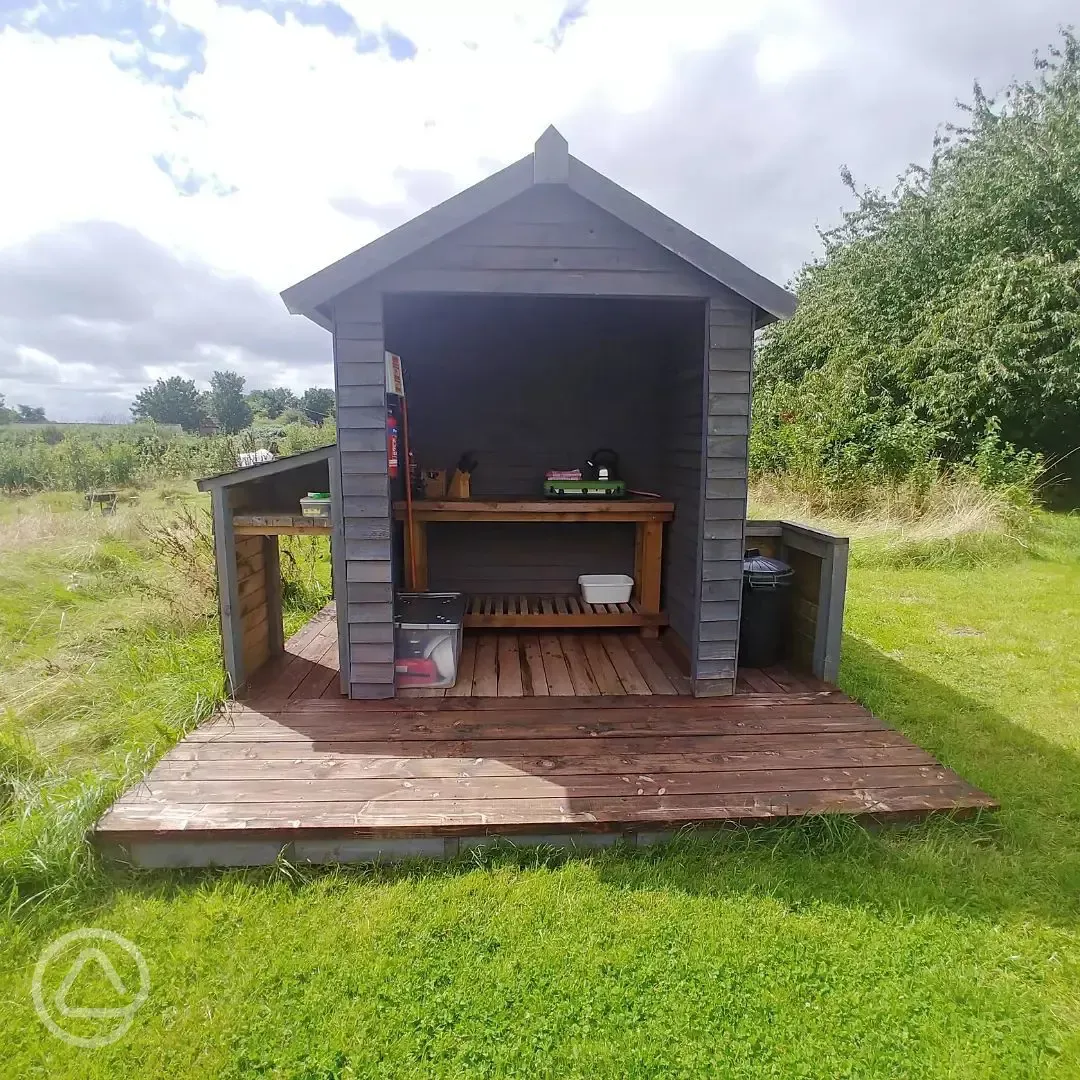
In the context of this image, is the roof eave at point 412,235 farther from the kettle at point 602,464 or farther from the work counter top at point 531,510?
the kettle at point 602,464

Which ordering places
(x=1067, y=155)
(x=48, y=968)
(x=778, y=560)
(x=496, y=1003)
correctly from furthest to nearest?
(x=1067, y=155)
(x=778, y=560)
(x=48, y=968)
(x=496, y=1003)

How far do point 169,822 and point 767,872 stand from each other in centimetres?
214

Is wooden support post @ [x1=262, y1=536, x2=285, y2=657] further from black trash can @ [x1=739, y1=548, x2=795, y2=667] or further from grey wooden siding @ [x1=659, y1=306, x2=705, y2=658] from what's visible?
black trash can @ [x1=739, y1=548, x2=795, y2=667]

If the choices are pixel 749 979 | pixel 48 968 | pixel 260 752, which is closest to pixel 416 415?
pixel 260 752

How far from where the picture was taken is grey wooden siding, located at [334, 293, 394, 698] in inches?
118

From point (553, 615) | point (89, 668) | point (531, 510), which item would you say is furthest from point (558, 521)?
point (89, 668)

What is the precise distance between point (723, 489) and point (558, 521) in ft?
4.39

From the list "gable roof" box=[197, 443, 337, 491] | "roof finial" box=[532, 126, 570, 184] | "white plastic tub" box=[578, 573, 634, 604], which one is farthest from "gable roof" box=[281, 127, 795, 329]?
"white plastic tub" box=[578, 573, 634, 604]

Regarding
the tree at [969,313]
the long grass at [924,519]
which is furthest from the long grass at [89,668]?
the tree at [969,313]

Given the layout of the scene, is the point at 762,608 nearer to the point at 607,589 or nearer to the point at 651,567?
the point at 651,567

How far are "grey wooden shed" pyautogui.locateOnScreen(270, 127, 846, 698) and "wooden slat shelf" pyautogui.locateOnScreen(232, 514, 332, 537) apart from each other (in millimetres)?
166

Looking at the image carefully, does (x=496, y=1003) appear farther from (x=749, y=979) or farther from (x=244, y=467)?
(x=244, y=467)

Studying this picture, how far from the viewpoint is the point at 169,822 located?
2205 mm

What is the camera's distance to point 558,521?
13.9 ft
